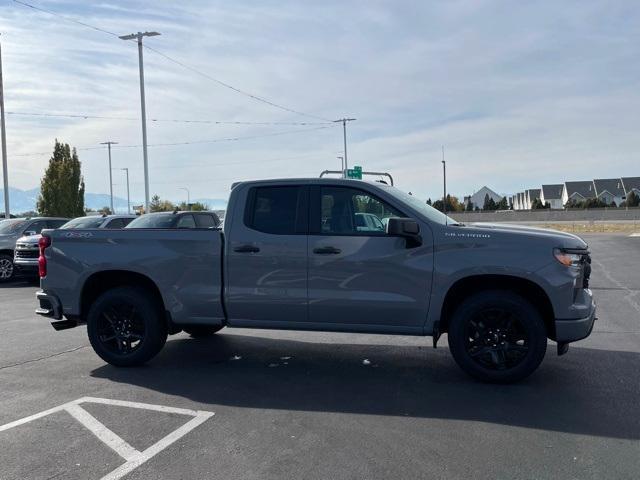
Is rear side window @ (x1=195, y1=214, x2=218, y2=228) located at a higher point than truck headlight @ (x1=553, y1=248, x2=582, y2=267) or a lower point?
higher

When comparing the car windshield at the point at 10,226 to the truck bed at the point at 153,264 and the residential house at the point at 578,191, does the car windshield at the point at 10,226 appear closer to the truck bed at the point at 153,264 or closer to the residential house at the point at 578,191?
the truck bed at the point at 153,264

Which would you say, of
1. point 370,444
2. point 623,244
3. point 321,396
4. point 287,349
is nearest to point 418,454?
point 370,444

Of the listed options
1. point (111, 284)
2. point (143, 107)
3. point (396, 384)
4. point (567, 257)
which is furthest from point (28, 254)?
point (143, 107)

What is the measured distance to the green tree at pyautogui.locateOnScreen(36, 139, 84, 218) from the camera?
4925 cm

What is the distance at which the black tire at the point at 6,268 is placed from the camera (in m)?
16.2

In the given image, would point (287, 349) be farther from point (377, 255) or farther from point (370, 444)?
point (370, 444)

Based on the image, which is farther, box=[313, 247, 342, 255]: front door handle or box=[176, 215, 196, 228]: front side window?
box=[176, 215, 196, 228]: front side window

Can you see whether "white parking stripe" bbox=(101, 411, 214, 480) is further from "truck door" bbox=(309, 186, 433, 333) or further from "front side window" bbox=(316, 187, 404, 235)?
"front side window" bbox=(316, 187, 404, 235)

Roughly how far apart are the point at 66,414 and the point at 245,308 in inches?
76.7

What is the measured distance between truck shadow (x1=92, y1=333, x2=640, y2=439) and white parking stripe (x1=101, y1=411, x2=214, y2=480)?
416 millimetres

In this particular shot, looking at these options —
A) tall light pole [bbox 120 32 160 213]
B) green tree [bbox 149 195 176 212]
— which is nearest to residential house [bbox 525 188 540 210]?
green tree [bbox 149 195 176 212]

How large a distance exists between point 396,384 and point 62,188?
161 ft

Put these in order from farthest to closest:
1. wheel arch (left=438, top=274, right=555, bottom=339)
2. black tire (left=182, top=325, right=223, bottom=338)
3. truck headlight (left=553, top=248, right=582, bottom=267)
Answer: black tire (left=182, top=325, right=223, bottom=338) < wheel arch (left=438, top=274, right=555, bottom=339) < truck headlight (left=553, top=248, right=582, bottom=267)

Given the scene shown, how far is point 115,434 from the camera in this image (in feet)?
15.1
